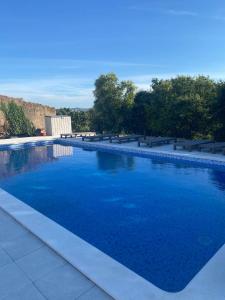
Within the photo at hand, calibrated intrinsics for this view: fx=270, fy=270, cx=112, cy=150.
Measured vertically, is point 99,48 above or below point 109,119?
above

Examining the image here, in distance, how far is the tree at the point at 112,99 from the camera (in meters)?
24.0

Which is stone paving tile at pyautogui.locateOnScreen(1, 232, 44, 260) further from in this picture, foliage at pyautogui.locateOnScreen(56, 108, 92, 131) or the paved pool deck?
foliage at pyautogui.locateOnScreen(56, 108, 92, 131)

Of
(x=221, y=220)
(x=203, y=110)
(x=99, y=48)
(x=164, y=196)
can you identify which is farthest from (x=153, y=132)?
(x=221, y=220)

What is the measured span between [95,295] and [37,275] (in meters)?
1.03

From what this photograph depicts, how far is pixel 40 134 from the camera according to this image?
2611cm

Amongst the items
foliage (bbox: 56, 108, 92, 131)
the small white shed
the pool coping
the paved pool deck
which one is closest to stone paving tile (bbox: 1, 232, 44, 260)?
the paved pool deck

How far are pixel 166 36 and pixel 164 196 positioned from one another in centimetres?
1408

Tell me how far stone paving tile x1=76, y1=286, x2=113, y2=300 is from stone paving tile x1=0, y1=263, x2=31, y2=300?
3.02ft

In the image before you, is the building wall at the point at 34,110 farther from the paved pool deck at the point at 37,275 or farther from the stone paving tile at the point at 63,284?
the stone paving tile at the point at 63,284

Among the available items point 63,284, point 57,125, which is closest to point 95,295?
point 63,284

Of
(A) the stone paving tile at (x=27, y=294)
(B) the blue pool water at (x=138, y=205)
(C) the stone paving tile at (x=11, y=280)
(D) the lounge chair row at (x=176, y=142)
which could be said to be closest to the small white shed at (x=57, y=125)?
(D) the lounge chair row at (x=176, y=142)

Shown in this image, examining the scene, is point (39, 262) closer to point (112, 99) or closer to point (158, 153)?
point (158, 153)

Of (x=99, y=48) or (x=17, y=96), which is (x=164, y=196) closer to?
(x=99, y=48)

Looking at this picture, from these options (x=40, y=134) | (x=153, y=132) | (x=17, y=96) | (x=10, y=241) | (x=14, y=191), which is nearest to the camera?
(x=10, y=241)
